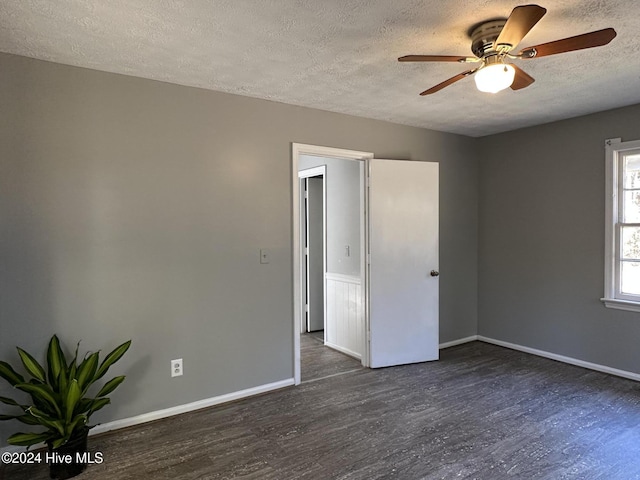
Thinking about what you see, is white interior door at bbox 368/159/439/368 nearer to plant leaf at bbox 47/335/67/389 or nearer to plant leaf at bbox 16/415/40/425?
plant leaf at bbox 47/335/67/389

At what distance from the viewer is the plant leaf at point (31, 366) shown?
2213mm

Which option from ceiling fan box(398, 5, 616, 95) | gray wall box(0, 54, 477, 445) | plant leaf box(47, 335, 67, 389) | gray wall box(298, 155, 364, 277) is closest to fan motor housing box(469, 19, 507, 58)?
ceiling fan box(398, 5, 616, 95)

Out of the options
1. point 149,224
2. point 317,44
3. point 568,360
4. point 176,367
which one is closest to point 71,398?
point 176,367

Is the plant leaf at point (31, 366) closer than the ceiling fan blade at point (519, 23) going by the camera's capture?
No

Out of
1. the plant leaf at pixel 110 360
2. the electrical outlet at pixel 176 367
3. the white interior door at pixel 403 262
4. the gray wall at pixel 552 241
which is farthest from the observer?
the white interior door at pixel 403 262

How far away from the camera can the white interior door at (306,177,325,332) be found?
534cm

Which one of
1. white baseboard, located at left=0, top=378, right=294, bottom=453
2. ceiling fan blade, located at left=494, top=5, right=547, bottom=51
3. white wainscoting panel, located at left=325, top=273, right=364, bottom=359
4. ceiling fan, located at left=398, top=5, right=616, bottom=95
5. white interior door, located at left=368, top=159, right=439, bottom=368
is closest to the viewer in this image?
ceiling fan blade, located at left=494, top=5, right=547, bottom=51

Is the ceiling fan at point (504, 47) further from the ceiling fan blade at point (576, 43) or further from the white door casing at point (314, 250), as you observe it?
the white door casing at point (314, 250)

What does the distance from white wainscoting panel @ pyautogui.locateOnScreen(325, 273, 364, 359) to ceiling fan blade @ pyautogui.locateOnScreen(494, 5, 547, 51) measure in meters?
2.65

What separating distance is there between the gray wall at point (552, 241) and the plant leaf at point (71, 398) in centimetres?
418

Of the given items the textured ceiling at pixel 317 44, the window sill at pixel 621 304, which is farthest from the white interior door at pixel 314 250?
the window sill at pixel 621 304

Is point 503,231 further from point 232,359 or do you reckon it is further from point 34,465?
point 34,465

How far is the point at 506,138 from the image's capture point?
14.7ft

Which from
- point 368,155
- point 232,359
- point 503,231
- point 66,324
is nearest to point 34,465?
point 66,324
